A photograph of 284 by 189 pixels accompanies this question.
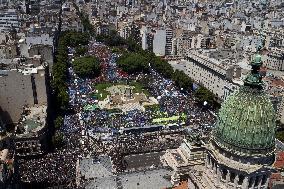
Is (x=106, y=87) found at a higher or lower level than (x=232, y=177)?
lower

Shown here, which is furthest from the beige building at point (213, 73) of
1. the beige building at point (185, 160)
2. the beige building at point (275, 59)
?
the beige building at point (185, 160)

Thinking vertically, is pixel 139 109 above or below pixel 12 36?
below

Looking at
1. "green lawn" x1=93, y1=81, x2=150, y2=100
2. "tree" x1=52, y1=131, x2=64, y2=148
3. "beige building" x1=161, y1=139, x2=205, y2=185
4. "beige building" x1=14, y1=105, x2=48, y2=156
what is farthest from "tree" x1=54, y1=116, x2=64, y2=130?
"beige building" x1=161, y1=139, x2=205, y2=185

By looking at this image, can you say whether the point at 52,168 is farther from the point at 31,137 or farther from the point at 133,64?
the point at 133,64

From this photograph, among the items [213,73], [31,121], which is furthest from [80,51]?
[31,121]

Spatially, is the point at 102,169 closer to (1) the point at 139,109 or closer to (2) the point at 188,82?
(1) the point at 139,109

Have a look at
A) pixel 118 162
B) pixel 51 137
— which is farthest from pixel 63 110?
pixel 118 162
